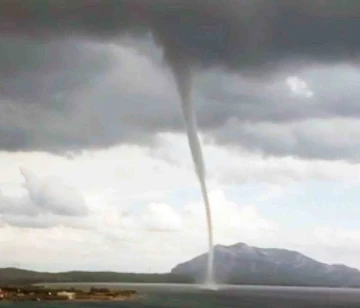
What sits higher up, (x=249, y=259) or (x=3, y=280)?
(x=249, y=259)

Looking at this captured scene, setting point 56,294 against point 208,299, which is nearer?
point 56,294

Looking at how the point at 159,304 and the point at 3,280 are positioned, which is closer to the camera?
the point at 3,280

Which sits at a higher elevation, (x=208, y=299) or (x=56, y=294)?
(x=208, y=299)

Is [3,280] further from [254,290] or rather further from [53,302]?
[254,290]

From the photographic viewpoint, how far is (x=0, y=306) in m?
17.5

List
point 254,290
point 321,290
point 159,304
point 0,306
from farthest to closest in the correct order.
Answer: point 254,290, point 321,290, point 159,304, point 0,306

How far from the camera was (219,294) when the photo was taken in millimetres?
39219

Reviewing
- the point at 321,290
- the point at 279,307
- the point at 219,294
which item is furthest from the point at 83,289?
the point at 321,290

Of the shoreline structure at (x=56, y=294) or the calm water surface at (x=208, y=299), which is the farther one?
the calm water surface at (x=208, y=299)

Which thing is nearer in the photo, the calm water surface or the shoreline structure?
the shoreline structure

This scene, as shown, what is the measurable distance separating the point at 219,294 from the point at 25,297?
2170 cm

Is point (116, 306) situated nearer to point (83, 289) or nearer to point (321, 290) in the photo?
point (83, 289)

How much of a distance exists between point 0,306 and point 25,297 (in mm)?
1992

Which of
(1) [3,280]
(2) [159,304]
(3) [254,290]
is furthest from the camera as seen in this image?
(3) [254,290]
